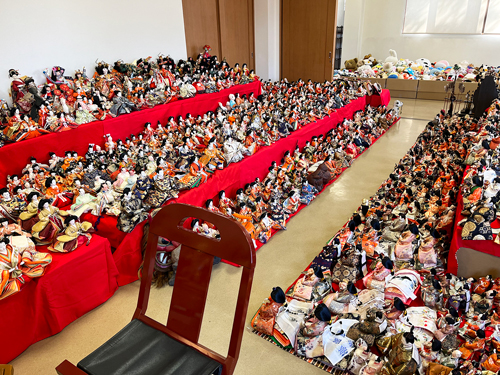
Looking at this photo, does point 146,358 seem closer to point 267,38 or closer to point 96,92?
point 96,92

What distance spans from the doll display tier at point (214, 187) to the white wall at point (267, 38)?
11.1ft

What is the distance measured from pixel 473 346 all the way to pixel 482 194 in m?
1.25

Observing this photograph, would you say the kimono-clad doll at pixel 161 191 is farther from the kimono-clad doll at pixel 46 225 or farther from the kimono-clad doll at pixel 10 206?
the kimono-clad doll at pixel 10 206

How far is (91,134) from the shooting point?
3.87 m

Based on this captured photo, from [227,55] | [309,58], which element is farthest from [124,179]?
[309,58]

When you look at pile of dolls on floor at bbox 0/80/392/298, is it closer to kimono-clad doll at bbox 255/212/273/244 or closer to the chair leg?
kimono-clad doll at bbox 255/212/273/244

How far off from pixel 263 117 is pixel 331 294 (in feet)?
10.1

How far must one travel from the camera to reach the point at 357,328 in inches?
82.1

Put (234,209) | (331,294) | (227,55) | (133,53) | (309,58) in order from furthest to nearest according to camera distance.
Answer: (309,58) < (227,55) < (133,53) < (234,209) < (331,294)

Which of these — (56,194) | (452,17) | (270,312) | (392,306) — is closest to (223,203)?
(270,312)

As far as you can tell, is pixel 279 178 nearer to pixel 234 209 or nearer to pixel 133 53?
pixel 234 209

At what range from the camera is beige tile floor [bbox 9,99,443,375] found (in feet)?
7.11

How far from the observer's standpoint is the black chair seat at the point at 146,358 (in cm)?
113

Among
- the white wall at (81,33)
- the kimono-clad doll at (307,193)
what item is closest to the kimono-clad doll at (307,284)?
the kimono-clad doll at (307,193)
